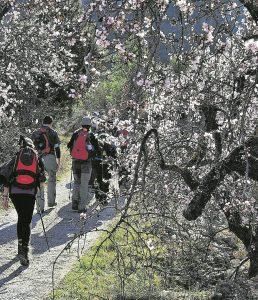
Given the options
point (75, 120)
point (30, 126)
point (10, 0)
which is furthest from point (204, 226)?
point (75, 120)

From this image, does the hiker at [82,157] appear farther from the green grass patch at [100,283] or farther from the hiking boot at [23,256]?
the hiking boot at [23,256]

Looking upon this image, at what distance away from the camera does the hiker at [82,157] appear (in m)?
11.0

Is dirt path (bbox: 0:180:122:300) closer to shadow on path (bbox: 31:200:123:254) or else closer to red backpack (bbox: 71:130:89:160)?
shadow on path (bbox: 31:200:123:254)

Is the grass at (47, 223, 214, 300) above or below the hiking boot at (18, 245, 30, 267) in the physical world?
below

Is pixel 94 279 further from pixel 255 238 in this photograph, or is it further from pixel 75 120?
pixel 75 120

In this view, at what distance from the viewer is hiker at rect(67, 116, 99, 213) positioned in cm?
1101

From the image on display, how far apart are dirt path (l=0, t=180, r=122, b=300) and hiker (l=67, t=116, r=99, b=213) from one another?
35cm

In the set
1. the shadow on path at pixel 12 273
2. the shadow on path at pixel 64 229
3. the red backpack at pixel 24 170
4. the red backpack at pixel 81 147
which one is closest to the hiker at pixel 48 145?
the red backpack at pixel 81 147

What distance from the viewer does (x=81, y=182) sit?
1143 centimetres

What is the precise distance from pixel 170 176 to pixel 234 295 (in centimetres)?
173

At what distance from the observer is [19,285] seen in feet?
25.0

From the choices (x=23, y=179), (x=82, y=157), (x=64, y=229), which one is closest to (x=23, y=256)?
(x=23, y=179)

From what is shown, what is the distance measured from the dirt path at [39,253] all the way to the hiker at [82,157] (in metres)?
0.35

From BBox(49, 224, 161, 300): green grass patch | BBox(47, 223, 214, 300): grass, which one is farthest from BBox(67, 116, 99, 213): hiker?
BBox(47, 223, 214, 300): grass
